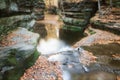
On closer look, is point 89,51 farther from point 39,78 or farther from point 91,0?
point 91,0

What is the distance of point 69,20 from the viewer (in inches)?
1072

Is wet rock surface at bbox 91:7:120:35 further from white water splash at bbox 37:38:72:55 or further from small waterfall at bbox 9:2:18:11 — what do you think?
small waterfall at bbox 9:2:18:11

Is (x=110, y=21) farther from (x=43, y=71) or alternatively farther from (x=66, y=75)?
(x=43, y=71)

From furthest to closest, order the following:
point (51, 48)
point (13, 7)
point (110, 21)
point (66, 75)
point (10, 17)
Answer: point (110, 21) → point (51, 48) → point (13, 7) → point (10, 17) → point (66, 75)

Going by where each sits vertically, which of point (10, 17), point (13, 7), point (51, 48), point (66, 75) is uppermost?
point (13, 7)

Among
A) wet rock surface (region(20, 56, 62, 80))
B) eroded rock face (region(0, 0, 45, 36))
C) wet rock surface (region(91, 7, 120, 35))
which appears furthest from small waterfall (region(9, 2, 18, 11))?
wet rock surface (region(91, 7, 120, 35))

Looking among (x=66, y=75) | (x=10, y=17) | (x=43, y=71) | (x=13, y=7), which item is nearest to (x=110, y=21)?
(x=13, y=7)

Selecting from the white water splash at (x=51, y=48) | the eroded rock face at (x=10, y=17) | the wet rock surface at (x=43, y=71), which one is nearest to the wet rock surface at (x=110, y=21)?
the white water splash at (x=51, y=48)

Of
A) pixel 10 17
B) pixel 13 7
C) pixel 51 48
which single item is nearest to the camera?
pixel 10 17

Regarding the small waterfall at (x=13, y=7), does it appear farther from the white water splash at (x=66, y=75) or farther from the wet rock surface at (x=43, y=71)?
the white water splash at (x=66, y=75)

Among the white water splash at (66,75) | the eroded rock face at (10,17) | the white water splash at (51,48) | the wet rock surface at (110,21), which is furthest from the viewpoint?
the wet rock surface at (110,21)

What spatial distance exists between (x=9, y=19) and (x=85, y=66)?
26.1ft

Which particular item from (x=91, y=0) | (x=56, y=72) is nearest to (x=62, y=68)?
(x=56, y=72)

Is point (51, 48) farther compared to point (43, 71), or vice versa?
point (51, 48)
